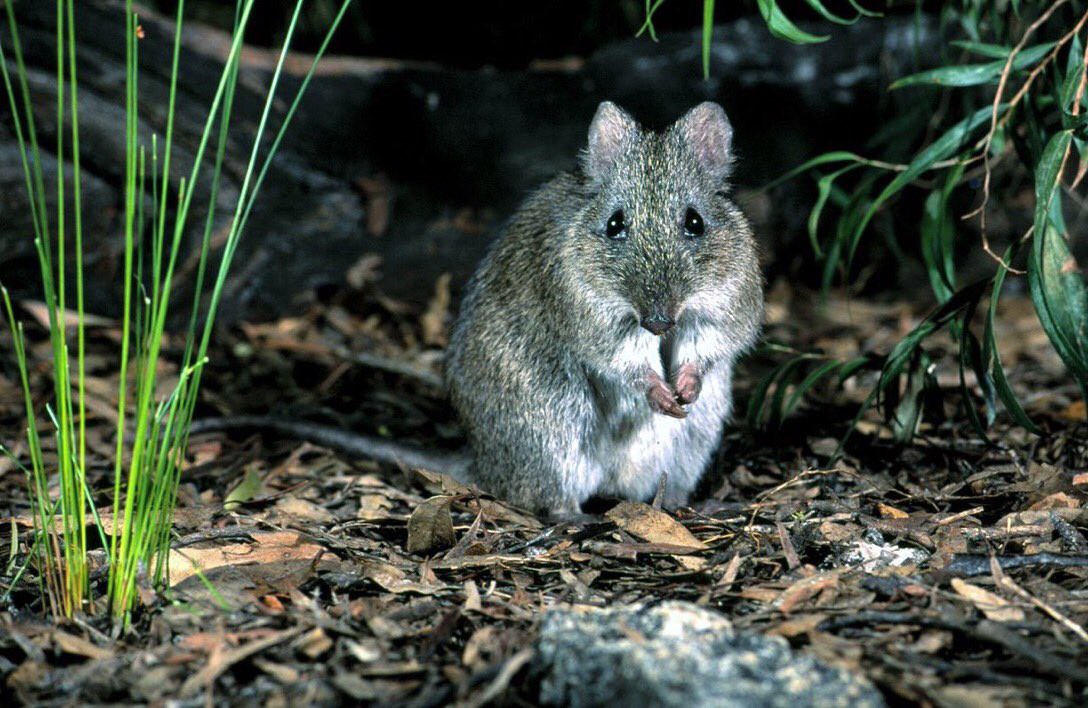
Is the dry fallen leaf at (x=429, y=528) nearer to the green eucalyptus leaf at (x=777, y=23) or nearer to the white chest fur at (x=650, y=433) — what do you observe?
the white chest fur at (x=650, y=433)

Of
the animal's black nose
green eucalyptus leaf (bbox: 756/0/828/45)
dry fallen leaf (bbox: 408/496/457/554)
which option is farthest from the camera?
the animal's black nose

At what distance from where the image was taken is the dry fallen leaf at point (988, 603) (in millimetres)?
3572

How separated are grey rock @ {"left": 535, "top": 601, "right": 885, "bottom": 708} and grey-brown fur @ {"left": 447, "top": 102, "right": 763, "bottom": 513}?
1693mm

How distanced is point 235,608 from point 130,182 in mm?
1362

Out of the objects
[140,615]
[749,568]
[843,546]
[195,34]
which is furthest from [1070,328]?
[195,34]

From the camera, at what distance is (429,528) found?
447cm

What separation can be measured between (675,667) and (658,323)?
1.88 metres

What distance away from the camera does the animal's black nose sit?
4578 millimetres

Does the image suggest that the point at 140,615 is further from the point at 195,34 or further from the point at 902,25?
the point at 902,25

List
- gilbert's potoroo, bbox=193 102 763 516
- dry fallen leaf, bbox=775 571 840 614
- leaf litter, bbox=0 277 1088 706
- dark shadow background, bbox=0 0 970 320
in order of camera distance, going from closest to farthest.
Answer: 1. leaf litter, bbox=0 277 1088 706
2. dry fallen leaf, bbox=775 571 840 614
3. gilbert's potoroo, bbox=193 102 763 516
4. dark shadow background, bbox=0 0 970 320

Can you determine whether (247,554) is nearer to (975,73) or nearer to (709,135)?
(709,135)

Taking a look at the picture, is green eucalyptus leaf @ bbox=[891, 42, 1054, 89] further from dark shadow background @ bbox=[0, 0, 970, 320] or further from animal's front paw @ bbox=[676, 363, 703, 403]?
dark shadow background @ bbox=[0, 0, 970, 320]

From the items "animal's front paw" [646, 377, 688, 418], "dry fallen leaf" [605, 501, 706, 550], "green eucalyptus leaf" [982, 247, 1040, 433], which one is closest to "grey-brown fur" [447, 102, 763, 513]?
"animal's front paw" [646, 377, 688, 418]

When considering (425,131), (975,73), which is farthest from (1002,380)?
(425,131)
